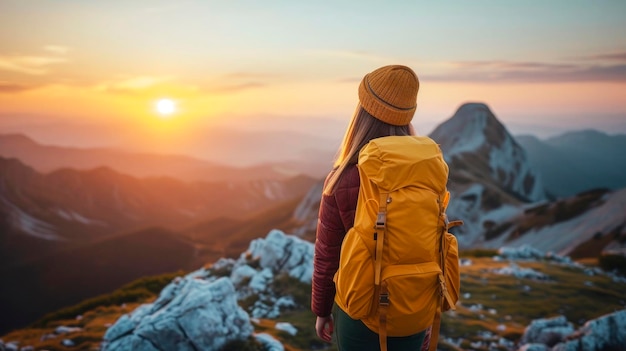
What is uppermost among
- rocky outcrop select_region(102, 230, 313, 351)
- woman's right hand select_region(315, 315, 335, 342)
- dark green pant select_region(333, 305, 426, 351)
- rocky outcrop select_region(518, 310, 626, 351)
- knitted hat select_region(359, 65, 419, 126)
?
knitted hat select_region(359, 65, 419, 126)

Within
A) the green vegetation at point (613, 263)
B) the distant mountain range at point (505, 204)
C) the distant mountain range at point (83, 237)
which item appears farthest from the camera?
the distant mountain range at point (83, 237)

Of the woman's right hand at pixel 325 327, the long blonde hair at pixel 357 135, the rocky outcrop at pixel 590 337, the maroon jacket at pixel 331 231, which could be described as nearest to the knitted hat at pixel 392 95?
the long blonde hair at pixel 357 135

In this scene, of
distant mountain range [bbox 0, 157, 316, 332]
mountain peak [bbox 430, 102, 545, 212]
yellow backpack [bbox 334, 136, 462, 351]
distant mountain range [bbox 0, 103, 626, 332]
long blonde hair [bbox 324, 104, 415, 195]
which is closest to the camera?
yellow backpack [bbox 334, 136, 462, 351]

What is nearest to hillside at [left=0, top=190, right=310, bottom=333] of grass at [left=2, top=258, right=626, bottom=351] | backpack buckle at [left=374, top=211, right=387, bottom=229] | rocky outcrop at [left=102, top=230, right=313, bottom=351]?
grass at [left=2, top=258, right=626, bottom=351]

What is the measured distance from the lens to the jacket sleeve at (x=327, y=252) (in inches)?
178

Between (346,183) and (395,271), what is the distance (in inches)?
41.4

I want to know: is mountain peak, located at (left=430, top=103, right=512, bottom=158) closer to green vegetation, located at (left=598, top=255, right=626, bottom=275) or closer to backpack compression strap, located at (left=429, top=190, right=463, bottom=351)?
green vegetation, located at (left=598, top=255, right=626, bottom=275)

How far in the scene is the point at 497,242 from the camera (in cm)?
6844

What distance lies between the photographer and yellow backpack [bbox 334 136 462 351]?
3.96 metres

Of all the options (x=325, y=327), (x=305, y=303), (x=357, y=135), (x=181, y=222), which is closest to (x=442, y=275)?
(x=325, y=327)

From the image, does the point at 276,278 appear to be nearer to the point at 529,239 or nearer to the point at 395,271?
the point at 395,271

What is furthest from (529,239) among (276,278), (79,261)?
(79,261)

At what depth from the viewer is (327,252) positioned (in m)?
4.65

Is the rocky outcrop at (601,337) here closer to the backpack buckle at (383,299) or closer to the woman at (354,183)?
the woman at (354,183)
